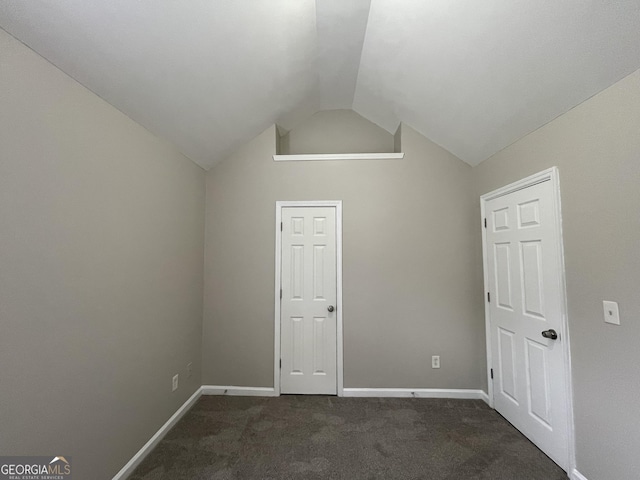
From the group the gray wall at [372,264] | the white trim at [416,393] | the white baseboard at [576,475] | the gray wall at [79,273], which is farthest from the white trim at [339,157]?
the white baseboard at [576,475]

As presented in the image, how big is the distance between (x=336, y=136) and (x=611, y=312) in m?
2.82

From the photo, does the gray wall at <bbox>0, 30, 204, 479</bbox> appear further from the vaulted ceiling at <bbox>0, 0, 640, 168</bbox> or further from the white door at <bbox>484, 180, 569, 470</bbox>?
the white door at <bbox>484, 180, 569, 470</bbox>

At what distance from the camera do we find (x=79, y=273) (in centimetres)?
142

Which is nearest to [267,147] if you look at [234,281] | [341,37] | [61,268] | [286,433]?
[341,37]

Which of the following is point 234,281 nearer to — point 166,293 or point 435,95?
point 166,293

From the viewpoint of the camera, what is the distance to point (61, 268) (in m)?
1.32

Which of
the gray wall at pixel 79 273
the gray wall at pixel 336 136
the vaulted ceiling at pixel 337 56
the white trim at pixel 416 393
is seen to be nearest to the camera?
the gray wall at pixel 79 273

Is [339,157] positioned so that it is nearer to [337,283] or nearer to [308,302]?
[337,283]

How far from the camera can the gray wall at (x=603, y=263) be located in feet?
4.46

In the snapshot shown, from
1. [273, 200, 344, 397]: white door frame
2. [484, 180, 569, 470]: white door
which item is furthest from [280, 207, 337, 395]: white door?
[484, 180, 569, 470]: white door

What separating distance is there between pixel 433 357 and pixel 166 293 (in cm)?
265

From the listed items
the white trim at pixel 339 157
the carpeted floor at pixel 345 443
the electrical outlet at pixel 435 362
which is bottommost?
the carpeted floor at pixel 345 443

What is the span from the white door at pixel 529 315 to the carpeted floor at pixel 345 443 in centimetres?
22

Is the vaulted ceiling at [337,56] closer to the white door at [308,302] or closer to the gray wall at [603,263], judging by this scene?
the gray wall at [603,263]
